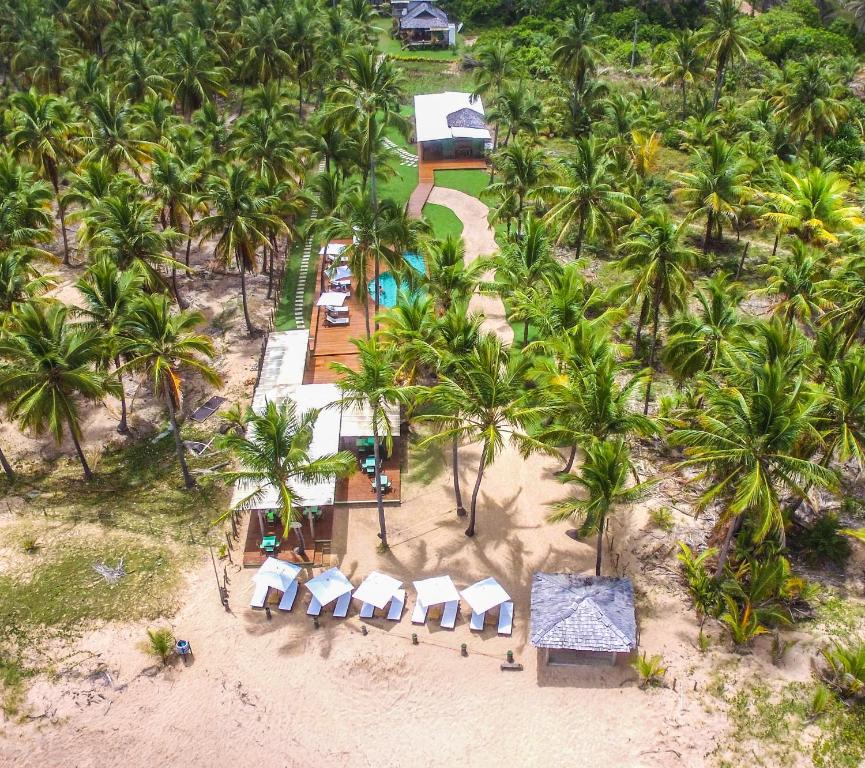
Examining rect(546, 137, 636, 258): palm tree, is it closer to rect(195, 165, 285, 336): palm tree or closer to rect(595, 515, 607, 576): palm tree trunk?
rect(195, 165, 285, 336): palm tree

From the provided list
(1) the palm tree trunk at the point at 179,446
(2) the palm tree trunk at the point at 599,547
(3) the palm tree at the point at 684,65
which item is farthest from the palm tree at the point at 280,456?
(3) the palm tree at the point at 684,65

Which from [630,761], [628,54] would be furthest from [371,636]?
[628,54]

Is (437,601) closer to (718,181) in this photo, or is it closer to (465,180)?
(718,181)

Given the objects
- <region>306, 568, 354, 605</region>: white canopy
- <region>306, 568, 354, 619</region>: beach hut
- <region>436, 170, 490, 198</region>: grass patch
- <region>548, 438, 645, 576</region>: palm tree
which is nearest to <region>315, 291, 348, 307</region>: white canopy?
<region>436, 170, 490, 198</region>: grass patch

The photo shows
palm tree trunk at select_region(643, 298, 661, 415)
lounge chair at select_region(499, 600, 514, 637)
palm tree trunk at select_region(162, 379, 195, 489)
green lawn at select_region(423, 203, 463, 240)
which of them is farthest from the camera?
green lawn at select_region(423, 203, 463, 240)

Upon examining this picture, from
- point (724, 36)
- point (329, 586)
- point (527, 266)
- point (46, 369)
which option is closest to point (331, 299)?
point (527, 266)

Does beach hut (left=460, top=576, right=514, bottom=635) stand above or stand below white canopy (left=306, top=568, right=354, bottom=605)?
below
